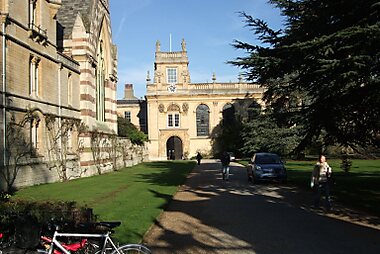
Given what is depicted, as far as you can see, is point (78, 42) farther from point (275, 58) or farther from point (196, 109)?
point (196, 109)

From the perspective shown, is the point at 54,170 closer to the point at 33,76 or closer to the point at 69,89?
the point at 33,76

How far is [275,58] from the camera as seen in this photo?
1444 centimetres

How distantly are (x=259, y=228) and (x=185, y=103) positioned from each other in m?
65.1

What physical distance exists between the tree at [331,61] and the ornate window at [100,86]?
2052 cm

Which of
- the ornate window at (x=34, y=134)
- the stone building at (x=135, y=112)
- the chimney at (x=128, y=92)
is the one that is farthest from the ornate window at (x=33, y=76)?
the chimney at (x=128, y=92)

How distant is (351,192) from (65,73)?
59.2ft

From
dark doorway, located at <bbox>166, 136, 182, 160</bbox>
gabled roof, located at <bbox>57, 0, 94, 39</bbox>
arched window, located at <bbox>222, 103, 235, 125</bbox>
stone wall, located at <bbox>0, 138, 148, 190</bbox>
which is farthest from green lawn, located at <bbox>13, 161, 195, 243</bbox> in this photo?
dark doorway, located at <bbox>166, 136, 182, 160</bbox>

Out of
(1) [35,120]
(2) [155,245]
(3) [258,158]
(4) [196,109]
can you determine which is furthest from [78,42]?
(4) [196,109]

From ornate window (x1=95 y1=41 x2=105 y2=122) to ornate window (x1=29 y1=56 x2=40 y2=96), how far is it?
11.1 m

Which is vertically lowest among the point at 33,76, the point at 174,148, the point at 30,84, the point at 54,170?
the point at 54,170

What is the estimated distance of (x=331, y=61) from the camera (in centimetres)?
1190

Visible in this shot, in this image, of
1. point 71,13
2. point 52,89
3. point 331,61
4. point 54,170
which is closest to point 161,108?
point 71,13

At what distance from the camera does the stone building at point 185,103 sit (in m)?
74.6

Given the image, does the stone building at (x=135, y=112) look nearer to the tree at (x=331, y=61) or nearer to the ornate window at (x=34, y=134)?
the ornate window at (x=34, y=134)
